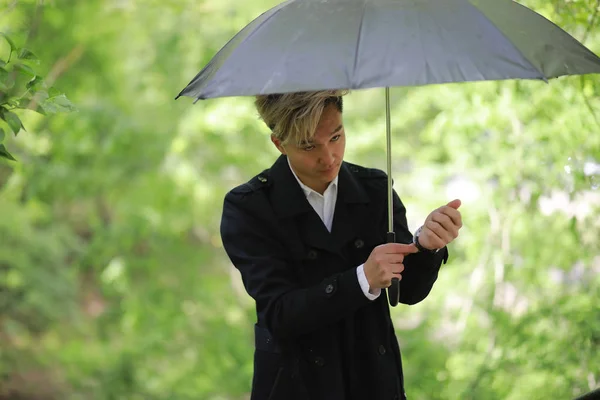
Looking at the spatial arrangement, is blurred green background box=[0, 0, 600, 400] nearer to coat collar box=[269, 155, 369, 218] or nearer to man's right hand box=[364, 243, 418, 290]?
coat collar box=[269, 155, 369, 218]

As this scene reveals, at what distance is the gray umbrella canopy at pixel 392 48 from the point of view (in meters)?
1.56

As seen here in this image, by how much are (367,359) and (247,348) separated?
3.38 m

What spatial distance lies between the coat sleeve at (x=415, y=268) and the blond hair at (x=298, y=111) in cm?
36

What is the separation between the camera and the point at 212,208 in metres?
6.21

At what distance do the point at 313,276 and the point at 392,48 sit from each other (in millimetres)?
690

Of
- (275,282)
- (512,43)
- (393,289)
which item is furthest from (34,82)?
(512,43)

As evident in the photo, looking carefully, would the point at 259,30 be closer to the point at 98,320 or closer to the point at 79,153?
the point at 79,153

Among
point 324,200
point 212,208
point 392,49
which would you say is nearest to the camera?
point 392,49

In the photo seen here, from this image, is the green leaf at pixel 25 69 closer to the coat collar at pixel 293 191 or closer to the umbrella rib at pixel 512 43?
the coat collar at pixel 293 191

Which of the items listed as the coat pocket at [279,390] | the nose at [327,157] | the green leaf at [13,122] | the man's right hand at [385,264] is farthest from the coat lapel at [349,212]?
the green leaf at [13,122]

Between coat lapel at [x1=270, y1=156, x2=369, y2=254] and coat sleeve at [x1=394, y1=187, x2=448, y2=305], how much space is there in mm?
104

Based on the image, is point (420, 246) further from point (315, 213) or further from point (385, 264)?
point (315, 213)

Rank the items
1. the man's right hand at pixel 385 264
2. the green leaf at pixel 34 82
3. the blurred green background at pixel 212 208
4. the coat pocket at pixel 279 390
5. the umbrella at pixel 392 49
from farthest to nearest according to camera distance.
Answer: the blurred green background at pixel 212 208, the coat pocket at pixel 279 390, the green leaf at pixel 34 82, the man's right hand at pixel 385 264, the umbrella at pixel 392 49

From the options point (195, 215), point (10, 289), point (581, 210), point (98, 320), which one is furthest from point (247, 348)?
point (10, 289)
